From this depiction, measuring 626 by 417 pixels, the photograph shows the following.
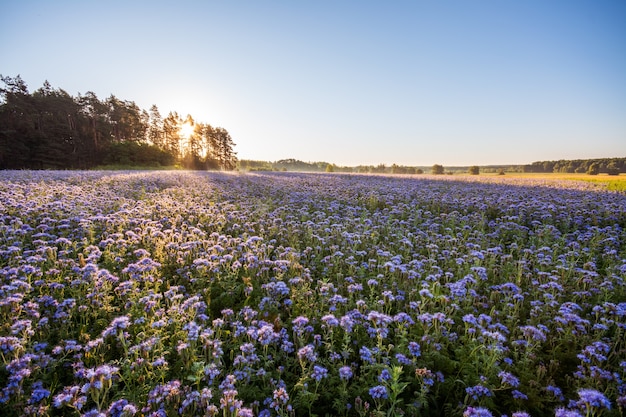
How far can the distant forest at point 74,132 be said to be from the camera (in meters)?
42.2

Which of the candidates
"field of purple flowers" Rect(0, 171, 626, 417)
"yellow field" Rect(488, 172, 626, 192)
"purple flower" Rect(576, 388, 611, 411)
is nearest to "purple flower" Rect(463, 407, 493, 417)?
"field of purple flowers" Rect(0, 171, 626, 417)

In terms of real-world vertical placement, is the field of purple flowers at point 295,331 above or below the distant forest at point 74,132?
below

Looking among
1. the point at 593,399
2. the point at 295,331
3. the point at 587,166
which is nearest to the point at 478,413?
the point at 593,399

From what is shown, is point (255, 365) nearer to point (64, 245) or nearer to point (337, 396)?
point (337, 396)

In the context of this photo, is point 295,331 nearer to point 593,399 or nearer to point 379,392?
point 379,392

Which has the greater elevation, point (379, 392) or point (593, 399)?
point (593, 399)

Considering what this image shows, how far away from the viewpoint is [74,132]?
48.9 metres

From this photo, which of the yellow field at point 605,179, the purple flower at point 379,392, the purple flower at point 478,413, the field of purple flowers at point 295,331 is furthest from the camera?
the yellow field at point 605,179

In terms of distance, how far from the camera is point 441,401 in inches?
128

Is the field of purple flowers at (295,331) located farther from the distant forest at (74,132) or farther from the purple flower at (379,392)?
the distant forest at (74,132)

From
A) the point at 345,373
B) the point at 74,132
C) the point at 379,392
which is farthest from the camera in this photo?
the point at 74,132

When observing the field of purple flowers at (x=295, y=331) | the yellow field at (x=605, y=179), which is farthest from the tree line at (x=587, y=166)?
the field of purple flowers at (x=295, y=331)

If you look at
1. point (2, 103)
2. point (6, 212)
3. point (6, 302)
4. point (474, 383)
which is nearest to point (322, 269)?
point (474, 383)

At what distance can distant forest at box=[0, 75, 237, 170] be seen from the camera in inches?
1661
